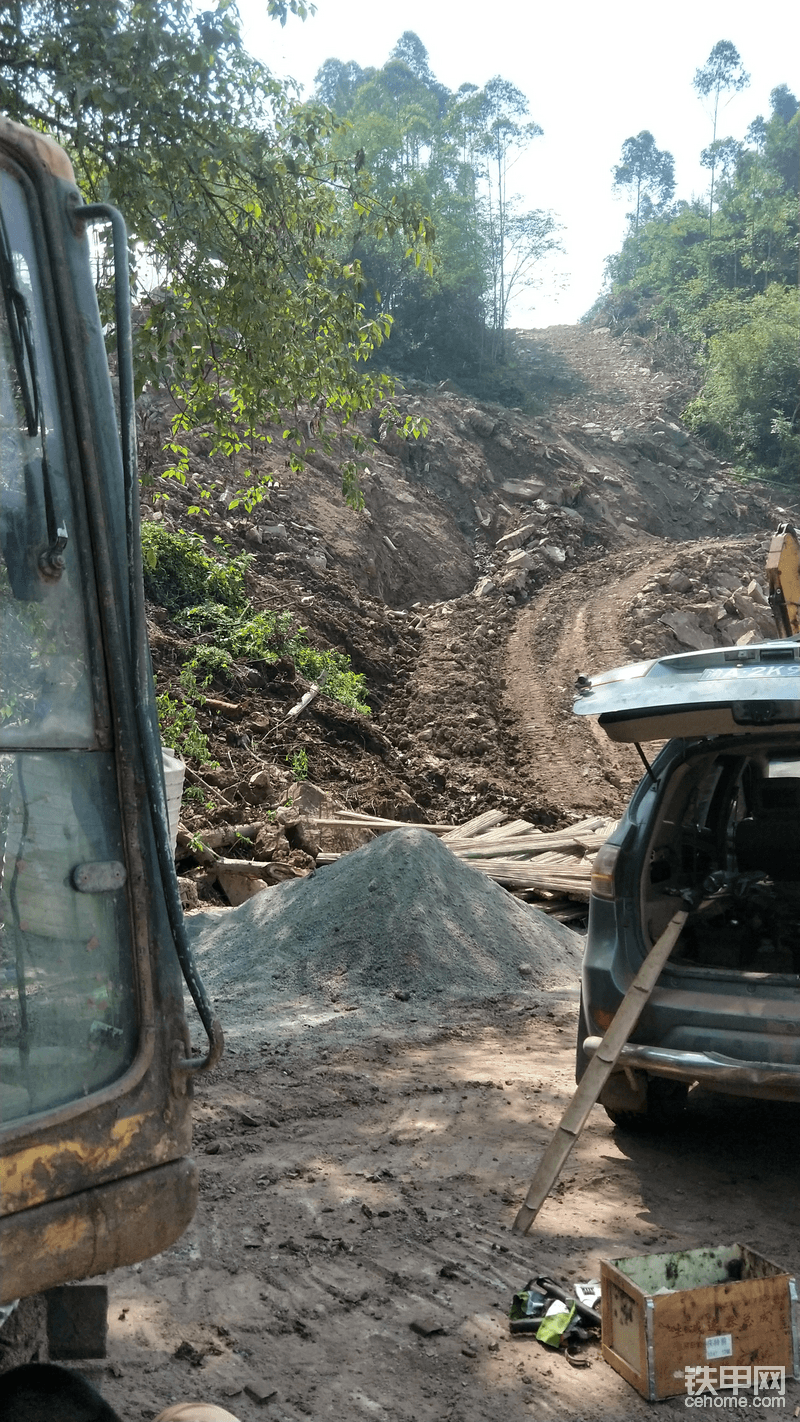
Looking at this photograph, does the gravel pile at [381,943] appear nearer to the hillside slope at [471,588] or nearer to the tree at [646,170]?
the hillside slope at [471,588]

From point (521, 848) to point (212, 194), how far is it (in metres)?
5.85

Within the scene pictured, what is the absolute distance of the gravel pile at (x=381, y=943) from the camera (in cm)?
690

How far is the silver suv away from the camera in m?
3.94

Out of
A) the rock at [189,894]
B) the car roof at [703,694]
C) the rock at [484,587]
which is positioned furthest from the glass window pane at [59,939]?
the rock at [484,587]

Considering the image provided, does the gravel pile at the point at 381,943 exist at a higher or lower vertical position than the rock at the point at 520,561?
lower

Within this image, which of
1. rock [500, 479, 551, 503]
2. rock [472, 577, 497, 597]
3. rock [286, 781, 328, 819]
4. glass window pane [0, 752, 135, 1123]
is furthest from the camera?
rock [500, 479, 551, 503]

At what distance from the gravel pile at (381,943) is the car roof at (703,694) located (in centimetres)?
307

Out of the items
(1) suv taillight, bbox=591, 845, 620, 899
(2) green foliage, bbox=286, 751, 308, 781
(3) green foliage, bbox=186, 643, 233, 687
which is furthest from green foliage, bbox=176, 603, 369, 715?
(1) suv taillight, bbox=591, 845, 620, 899

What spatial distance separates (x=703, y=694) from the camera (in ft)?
12.9

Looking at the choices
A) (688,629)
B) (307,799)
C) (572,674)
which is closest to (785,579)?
(307,799)

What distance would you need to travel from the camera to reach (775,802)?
5.24 meters

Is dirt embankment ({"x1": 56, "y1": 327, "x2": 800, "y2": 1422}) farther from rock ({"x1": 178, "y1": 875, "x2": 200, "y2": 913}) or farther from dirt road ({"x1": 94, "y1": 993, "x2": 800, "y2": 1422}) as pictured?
rock ({"x1": 178, "y1": 875, "x2": 200, "y2": 913})

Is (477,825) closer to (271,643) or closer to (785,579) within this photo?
(785,579)

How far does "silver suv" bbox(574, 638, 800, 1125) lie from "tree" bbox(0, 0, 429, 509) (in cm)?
410
